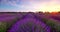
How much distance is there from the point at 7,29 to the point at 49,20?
59 centimetres

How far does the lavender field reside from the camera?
7.30ft

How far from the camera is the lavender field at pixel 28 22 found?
2.22 m

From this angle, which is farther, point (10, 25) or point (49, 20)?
point (49, 20)

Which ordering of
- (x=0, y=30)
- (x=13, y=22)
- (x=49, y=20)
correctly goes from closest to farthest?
Result: (x=0, y=30) → (x=13, y=22) → (x=49, y=20)

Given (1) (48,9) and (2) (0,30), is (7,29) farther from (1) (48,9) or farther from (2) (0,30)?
(1) (48,9)

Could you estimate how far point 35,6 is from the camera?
2.40m

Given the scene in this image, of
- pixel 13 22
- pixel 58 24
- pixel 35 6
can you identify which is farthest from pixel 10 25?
pixel 58 24

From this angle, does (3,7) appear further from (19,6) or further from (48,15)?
(48,15)

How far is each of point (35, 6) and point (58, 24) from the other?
38 cm

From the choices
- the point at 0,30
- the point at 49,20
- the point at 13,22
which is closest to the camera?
the point at 0,30

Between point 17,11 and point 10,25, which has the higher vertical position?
point 17,11

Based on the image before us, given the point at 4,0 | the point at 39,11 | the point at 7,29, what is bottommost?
the point at 7,29

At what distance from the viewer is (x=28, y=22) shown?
2.28 metres

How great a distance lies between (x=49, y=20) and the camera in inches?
97.3
